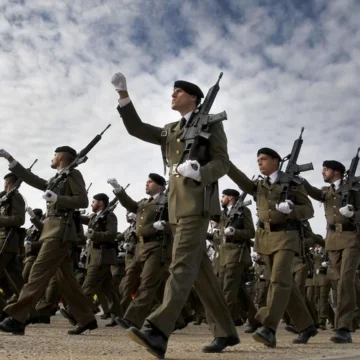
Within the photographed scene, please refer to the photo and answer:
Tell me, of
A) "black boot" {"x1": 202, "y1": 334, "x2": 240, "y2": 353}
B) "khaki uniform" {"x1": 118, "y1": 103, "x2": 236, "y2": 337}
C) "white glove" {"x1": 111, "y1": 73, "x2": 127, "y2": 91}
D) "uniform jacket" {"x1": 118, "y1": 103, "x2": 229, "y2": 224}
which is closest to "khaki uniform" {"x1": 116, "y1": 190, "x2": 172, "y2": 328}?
"black boot" {"x1": 202, "y1": 334, "x2": 240, "y2": 353}

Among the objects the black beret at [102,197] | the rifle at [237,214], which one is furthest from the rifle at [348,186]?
the black beret at [102,197]

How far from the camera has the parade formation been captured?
464cm

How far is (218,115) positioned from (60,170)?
2.99 metres

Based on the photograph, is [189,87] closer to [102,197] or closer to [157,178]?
[157,178]


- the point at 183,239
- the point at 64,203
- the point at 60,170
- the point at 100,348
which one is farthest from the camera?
the point at 60,170

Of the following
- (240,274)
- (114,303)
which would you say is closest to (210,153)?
(240,274)

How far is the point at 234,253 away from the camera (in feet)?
33.0

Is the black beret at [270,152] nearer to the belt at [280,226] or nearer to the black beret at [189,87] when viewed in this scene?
the belt at [280,226]

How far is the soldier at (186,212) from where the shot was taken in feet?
13.9

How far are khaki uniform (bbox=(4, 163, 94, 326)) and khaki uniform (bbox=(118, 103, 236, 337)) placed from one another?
2.16 metres

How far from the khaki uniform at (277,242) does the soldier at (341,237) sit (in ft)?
2.66

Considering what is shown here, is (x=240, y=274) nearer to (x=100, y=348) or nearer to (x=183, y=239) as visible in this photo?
(x=100, y=348)

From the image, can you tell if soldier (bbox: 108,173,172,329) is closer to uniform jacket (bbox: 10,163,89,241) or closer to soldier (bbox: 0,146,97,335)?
soldier (bbox: 0,146,97,335)

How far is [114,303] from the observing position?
10625mm
